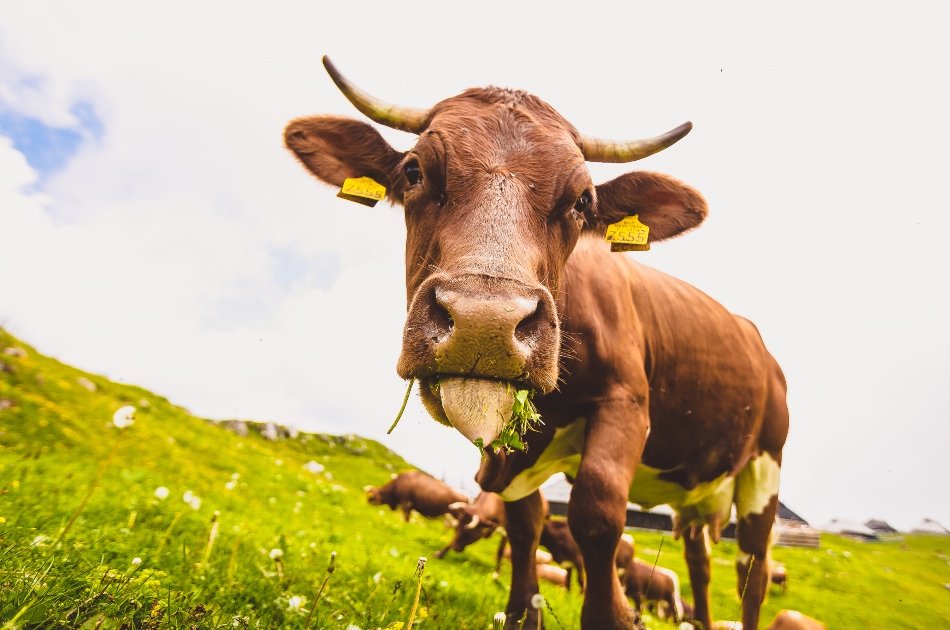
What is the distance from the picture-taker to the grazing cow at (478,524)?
421 inches

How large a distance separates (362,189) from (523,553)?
321 centimetres

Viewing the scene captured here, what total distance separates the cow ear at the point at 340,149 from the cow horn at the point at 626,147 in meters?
1.39

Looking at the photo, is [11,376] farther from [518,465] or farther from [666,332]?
[666,332]

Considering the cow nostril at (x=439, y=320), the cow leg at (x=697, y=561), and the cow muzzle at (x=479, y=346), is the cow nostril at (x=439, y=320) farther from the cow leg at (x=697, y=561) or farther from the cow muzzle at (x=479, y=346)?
the cow leg at (x=697, y=561)

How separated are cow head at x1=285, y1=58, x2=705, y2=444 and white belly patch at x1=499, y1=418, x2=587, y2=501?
1.11 metres

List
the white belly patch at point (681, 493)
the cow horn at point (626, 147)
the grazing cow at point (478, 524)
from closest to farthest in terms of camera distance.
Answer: the cow horn at point (626, 147), the white belly patch at point (681, 493), the grazing cow at point (478, 524)

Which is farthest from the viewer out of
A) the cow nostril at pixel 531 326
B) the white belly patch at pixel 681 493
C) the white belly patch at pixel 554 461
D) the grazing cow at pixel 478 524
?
the grazing cow at pixel 478 524

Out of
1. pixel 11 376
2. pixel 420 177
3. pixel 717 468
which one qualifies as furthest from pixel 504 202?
pixel 11 376

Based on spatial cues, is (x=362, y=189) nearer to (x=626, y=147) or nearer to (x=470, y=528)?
(x=626, y=147)

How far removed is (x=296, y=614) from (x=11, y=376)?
10370 millimetres

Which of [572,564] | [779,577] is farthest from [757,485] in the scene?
[779,577]

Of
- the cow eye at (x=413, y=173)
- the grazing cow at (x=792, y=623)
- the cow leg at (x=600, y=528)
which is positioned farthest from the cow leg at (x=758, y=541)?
the cow eye at (x=413, y=173)

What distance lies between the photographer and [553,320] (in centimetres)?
230

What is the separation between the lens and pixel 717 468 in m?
5.29
